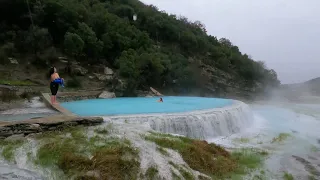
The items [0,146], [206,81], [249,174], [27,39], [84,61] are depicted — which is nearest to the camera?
[0,146]

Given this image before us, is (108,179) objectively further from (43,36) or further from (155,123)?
(43,36)

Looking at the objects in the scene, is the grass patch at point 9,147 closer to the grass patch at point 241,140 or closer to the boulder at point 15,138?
the boulder at point 15,138

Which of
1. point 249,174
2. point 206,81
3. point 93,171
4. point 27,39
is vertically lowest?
point 249,174

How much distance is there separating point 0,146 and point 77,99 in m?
13.4

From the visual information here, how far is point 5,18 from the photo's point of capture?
28500 millimetres

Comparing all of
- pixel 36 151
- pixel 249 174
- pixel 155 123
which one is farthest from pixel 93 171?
pixel 155 123

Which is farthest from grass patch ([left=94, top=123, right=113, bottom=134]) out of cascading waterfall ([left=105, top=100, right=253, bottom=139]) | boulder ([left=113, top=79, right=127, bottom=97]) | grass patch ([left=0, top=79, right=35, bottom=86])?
boulder ([left=113, top=79, right=127, bottom=97])

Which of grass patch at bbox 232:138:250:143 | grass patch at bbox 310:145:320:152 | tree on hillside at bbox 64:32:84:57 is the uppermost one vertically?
tree on hillside at bbox 64:32:84:57

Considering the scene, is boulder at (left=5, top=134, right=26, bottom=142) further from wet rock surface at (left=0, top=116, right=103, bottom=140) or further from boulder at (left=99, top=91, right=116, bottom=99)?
boulder at (left=99, top=91, right=116, bottom=99)

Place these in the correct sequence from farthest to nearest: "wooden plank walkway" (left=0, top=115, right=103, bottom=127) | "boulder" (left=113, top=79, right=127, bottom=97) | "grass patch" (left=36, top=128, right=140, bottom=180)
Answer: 1. "boulder" (left=113, top=79, right=127, bottom=97)
2. "wooden plank walkway" (left=0, top=115, right=103, bottom=127)
3. "grass patch" (left=36, top=128, right=140, bottom=180)

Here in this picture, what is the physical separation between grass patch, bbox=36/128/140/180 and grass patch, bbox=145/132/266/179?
46.8 inches

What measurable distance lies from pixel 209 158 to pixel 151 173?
193 cm

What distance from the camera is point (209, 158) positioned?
288 inches

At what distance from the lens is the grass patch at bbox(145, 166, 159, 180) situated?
596 centimetres
